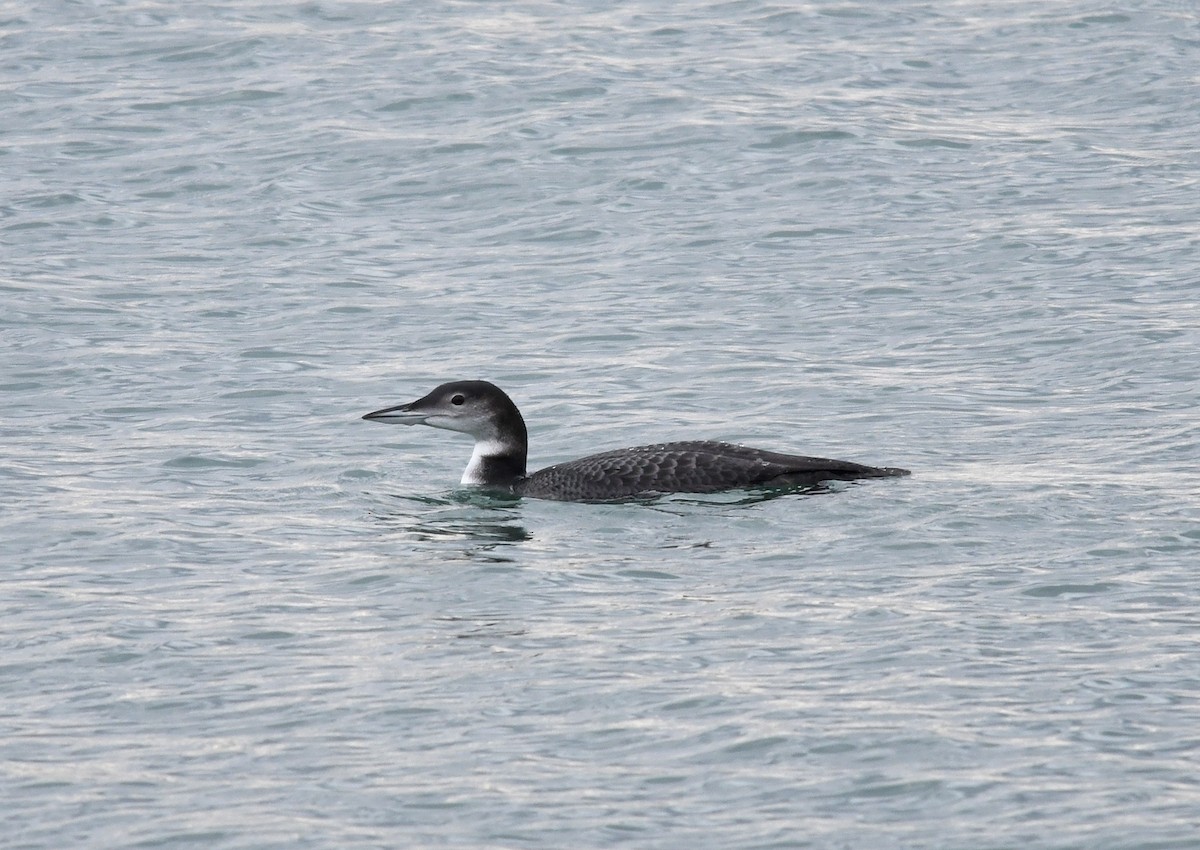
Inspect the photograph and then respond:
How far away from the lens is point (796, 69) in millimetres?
23812

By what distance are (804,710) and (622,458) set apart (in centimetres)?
397

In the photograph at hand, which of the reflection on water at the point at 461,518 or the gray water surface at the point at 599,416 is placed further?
the reflection on water at the point at 461,518

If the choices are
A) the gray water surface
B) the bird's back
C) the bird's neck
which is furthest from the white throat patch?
the bird's back

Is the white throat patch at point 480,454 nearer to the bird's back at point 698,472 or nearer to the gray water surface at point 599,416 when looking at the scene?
the gray water surface at point 599,416

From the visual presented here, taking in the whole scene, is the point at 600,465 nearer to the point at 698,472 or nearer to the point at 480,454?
the point at 698,472

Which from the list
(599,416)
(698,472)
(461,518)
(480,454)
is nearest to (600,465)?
(698,472)

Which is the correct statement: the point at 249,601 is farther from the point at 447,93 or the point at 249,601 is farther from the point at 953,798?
the point at 447,93

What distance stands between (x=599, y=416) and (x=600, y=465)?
208 centimetres

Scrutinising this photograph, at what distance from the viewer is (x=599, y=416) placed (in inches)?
548

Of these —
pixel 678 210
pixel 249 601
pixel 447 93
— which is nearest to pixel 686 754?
pixel 249 601

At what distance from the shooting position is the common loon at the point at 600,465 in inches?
457

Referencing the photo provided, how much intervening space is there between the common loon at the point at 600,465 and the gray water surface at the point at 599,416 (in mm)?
158

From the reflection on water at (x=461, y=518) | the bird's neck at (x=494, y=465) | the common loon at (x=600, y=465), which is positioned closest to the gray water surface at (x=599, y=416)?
the reflection on water at (x=461, y=518)

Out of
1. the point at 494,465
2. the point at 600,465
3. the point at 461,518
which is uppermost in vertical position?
the point at 600,465
